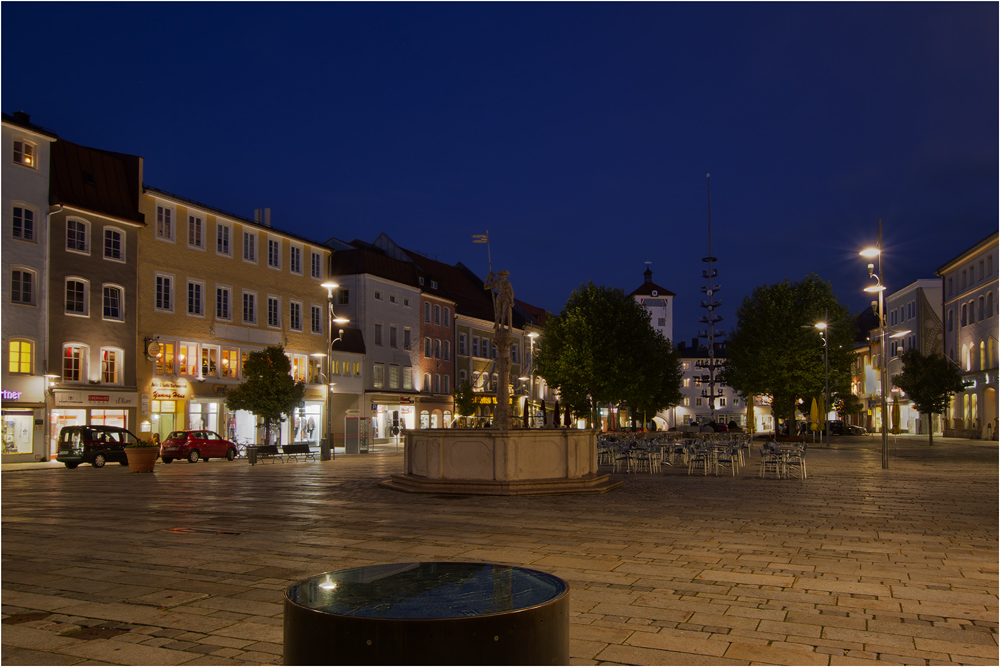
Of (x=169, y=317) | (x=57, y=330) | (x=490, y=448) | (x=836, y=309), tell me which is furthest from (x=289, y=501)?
(x=836, y=309)

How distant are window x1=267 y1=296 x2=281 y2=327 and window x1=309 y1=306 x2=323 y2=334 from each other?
291cm

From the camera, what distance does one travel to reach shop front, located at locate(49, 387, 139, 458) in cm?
3512

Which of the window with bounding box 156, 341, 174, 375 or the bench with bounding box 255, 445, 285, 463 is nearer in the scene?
the bench with bounding box 255, 445, 285, 463

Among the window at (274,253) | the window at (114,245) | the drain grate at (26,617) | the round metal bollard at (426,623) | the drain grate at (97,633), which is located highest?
the window at (274,253)

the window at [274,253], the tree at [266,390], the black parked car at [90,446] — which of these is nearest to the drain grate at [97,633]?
the black parked car at [90,446]

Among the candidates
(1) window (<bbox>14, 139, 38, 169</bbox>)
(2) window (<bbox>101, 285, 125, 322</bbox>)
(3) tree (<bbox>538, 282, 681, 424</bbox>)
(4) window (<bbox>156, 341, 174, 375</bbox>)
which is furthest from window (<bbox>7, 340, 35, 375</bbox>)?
(3) tree (<bbox>538, 282, 681, 424</bbox>)

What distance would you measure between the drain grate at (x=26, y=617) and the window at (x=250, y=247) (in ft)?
132

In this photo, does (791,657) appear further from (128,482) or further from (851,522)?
(128,482)

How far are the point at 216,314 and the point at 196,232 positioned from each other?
4.27 metres

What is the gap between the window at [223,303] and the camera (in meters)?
43.8

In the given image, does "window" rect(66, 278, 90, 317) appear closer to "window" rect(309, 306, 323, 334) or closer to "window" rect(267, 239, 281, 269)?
"window" rect(267, 239, 281, 269)

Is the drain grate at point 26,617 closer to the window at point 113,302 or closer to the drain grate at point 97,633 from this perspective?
the drain grate at point 97,633

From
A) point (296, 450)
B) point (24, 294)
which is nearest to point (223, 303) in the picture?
point (24, 294)

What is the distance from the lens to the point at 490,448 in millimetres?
17844
